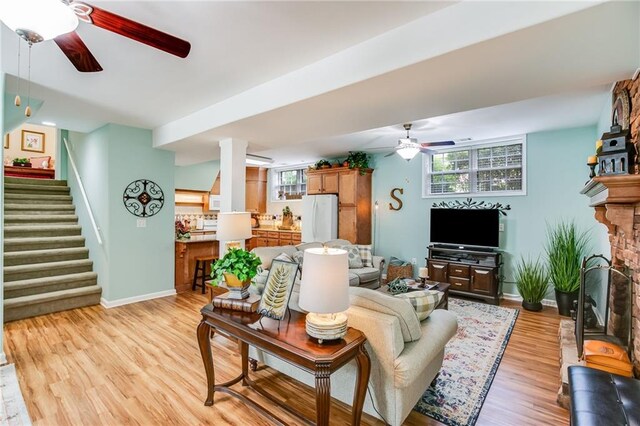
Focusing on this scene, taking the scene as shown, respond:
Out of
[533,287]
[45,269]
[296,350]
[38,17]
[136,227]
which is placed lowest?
[533,287]

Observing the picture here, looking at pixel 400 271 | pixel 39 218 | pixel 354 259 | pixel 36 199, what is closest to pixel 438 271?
pixel 400 271

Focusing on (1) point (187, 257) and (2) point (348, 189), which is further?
(2) point (348, 189)

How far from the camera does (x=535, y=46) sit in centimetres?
180

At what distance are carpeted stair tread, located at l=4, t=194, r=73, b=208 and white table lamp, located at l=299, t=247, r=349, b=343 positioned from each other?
240 inches

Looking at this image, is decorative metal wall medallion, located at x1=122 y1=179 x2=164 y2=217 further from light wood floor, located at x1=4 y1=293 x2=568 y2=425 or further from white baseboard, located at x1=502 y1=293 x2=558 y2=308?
white baseboard, located at x1=502 y1=293 x2=558 y2=308

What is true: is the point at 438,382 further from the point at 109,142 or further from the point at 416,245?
the point at 109,142

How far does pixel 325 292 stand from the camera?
5.66 feet

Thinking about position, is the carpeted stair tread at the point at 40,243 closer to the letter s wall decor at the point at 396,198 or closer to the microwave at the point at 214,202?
the microwave at the point at 214,202

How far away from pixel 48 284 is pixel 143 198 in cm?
173

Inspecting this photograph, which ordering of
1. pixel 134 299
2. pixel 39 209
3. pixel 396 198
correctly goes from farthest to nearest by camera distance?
pixel 396 198 < pixel 39 209 < pixel 134 299

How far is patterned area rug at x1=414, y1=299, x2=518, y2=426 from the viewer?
223cm

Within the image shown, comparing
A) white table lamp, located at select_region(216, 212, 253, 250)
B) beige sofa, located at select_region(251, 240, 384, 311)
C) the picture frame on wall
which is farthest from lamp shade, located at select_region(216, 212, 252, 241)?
the picture frame on wall

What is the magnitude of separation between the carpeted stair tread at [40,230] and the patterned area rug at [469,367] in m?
5.94

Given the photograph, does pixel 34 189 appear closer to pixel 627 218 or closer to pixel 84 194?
pixel 84 194
